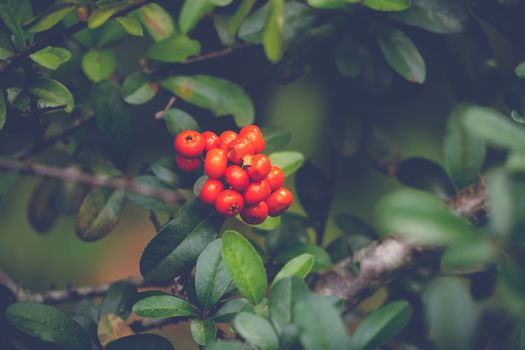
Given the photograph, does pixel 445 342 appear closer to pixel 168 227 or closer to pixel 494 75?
pixel 168 227

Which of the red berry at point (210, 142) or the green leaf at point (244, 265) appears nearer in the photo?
the green leaf at point (244, 265)

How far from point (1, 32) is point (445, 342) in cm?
97

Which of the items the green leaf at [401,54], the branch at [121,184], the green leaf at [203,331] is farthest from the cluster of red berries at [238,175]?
the green leaf at [401,54]

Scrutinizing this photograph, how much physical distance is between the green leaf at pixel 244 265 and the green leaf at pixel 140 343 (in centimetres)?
19

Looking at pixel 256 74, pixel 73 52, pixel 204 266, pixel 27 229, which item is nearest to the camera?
pixel 204 266

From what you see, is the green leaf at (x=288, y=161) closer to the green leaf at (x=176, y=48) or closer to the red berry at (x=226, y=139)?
the red berry at (x=226, y=139)

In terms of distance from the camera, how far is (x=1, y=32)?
36.6 inches

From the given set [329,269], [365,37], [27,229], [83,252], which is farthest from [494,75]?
[27,229]

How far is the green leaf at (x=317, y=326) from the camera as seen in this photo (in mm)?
666

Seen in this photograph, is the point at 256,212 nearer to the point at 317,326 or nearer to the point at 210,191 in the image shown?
the point at 210,191

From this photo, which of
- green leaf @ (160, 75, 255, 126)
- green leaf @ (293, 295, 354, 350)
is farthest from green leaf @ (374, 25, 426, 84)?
green leaf @ (293, 295, 354, 350)

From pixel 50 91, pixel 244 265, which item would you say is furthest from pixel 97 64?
pixel 244 265

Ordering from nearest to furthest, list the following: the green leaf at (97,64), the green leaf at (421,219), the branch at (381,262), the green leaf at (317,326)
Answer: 1. the green leaf at (421,219)
2. the green leaf at (317,326)
3. the branch at (381,262)
4. the green leaf at (97,64)

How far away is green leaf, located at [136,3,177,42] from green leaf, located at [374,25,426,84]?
0.51 meters
